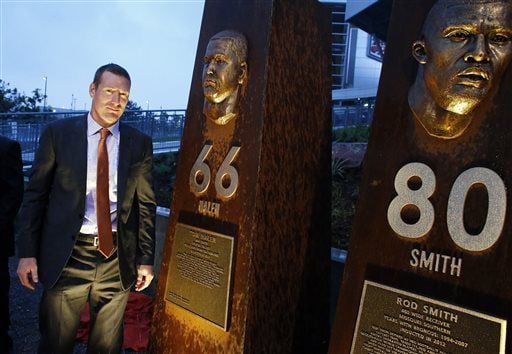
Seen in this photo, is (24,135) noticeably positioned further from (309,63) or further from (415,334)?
(415,334)

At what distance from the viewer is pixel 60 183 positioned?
99.5 inches

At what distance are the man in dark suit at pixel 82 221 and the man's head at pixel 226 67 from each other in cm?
53

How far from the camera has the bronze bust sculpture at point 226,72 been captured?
8.68 ft

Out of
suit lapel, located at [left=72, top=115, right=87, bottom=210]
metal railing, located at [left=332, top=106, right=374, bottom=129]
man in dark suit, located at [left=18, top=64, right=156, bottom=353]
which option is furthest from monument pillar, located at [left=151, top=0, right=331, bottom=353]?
metal railing, located at [left=332, top=106, right=374, bottom=129]

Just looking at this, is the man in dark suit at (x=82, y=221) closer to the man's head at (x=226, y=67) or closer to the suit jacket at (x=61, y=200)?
the suit jacket at (x=61, y=200)

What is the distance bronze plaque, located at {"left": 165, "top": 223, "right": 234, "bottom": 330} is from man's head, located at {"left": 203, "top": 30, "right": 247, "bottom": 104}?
896mm

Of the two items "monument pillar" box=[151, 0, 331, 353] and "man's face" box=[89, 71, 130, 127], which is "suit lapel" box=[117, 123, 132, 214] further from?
"monument pillar" box=[151, 0, 331, 353]

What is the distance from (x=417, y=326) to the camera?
1.73 m

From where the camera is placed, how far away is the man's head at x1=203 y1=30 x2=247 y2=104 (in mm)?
2646

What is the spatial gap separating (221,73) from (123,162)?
A: 83cm

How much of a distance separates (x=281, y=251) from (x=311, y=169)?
23.0 inches

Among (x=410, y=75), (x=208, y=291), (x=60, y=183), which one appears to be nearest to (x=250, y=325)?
(x=208, y=291)

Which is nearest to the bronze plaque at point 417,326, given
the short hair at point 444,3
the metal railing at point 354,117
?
the short hair at point 444,3

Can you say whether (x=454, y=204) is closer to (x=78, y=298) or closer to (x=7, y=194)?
(x=78, y=298)
